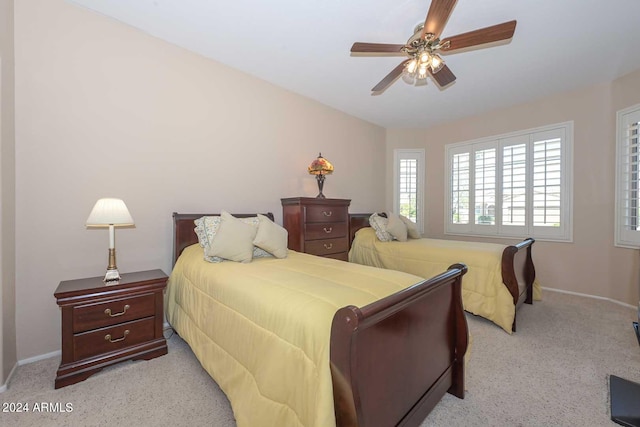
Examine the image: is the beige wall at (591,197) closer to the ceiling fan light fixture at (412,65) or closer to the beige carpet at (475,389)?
the beige carpet at (475,389)

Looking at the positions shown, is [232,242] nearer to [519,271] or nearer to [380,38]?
[380,38]

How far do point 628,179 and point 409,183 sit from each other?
2.75 metres

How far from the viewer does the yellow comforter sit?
260 centimetres

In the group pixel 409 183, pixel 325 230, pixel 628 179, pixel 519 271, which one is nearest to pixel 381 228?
pixel 325 230

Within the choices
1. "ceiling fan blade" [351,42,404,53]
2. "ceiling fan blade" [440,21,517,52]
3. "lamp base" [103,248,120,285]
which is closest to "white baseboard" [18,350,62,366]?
"lamp base" [103,248,120,285]

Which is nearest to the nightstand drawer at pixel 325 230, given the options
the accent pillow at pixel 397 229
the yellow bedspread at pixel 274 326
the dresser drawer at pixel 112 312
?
the accent pillow at pixel 397 229

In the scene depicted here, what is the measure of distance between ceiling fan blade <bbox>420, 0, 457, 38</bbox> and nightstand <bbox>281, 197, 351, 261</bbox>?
185 cm

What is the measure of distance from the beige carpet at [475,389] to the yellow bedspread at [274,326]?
0.66ft

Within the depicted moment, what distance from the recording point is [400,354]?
1200 millimetres

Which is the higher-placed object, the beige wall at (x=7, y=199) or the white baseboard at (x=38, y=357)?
the beige wall at (x=7, y=199)

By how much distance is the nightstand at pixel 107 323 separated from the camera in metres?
1.75

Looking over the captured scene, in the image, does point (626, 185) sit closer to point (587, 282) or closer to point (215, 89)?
point (587, 282)

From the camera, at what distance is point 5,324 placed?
1744 mm

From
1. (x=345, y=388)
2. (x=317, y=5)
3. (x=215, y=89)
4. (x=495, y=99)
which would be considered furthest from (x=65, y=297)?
(x=495, y=99)
